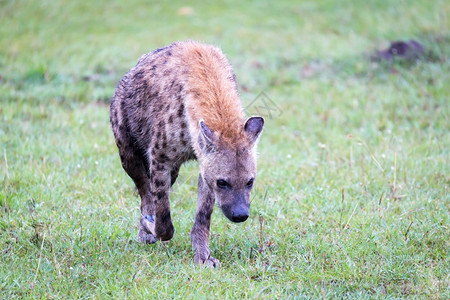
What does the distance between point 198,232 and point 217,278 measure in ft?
1.76

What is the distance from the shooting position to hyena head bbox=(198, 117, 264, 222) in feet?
12.9

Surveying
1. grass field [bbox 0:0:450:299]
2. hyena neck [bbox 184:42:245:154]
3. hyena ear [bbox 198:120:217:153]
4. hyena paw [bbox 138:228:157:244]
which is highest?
hyena neck [bbox 184:42:245:154]

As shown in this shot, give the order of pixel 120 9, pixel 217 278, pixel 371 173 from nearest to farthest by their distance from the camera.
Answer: pixel 217 278 < pixel 371 173 < pixel 120 9

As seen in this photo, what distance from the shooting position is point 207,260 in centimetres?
421

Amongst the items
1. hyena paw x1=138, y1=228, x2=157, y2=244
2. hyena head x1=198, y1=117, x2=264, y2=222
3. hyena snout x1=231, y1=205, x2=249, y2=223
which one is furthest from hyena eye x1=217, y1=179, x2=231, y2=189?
hyena paw x1=138, y1=228, x2=157, y2=244

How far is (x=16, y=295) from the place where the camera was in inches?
144

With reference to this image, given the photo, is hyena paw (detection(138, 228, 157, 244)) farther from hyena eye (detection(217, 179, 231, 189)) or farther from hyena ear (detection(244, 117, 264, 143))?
hyena ear (detection(244, 117, 264, 143))

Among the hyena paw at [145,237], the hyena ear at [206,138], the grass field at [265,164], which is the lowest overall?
the hyena paw at [145,237]

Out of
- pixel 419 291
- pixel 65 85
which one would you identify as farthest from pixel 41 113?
pixel 419 291

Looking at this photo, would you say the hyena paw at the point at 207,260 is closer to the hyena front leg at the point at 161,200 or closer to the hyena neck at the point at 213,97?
the hyena front leg at the point at 161,200

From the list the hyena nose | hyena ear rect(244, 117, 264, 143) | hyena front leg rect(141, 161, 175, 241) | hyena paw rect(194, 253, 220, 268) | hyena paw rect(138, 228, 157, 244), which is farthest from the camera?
hyena paw rect(138, 228, 157, 244)

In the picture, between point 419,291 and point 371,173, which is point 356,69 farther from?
point 419,291

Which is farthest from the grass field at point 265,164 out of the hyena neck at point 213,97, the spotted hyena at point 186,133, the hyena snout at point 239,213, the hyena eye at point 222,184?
the hyena neck at point 213,97

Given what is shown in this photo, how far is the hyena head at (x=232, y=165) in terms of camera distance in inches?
155
